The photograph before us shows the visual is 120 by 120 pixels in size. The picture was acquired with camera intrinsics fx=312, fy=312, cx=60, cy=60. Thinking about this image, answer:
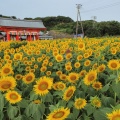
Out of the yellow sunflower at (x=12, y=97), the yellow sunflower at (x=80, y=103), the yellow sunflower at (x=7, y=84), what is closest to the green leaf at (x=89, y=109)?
the yellow sunflower at (x=80, y=103)

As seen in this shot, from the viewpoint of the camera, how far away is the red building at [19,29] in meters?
34.6

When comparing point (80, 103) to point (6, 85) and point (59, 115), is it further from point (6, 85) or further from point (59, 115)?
point (6, 85)

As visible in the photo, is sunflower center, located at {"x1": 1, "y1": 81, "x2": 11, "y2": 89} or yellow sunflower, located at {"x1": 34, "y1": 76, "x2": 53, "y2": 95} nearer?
yellow sunflower, located at {"x1": 34, "y1": 76, "x2": 53, "y2": 95}

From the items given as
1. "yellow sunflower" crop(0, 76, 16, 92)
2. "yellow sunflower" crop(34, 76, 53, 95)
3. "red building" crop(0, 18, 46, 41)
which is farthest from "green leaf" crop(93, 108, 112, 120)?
"red building" crop(0, 18, 46, 41)

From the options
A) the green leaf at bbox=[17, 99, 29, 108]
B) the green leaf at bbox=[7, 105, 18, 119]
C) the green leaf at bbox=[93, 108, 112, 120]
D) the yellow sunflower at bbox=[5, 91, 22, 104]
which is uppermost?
the yellow sunflower at bbox=[5, 91, 22, 104]

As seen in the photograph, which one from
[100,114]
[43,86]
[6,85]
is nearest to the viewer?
[100,114]

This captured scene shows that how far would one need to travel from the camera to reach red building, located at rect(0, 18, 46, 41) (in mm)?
34562

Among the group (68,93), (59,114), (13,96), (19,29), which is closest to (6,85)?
(13,96)

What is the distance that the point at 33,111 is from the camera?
6.34ft

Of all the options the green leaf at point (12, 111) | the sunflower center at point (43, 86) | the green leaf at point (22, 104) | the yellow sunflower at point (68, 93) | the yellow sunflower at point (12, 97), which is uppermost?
the sunflower center at point (43, 86)

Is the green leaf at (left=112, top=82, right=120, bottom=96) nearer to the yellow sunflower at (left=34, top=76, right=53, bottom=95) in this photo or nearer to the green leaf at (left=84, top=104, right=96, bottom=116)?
the green leaf at (left=84, top=104, right=96, bottom=116)

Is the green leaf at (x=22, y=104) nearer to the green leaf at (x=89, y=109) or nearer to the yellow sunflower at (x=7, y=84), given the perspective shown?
the yellow sunflower at (x=7, y=84)

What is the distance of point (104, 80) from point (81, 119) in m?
0.80

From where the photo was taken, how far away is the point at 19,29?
117ft
